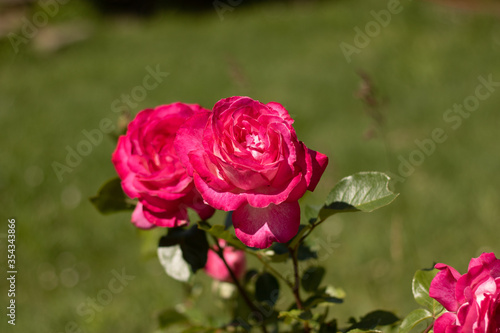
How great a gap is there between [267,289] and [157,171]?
0.30 meters

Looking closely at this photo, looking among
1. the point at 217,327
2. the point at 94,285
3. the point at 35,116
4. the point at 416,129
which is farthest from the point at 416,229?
the point at 35,116

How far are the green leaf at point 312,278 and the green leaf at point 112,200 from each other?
31 centimetres

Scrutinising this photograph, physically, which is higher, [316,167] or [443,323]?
[316,167]

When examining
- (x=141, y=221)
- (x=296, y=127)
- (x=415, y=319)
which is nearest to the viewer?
(x=415, y=319)

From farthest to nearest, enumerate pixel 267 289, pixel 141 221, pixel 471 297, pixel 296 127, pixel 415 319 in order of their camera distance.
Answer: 1. pixel 296 127
2. pixel 267 289
3. pixel 141 221
4. pixel 415 319
5. pixel 471 297

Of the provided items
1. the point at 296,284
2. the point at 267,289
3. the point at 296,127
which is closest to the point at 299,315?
the point at 296,284

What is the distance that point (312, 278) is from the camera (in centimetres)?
91

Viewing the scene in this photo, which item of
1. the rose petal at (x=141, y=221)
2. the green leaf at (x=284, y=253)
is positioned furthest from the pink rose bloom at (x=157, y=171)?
the green leaf at (x=284, y=253)

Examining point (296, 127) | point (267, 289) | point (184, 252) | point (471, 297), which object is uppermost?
point (471, 297)

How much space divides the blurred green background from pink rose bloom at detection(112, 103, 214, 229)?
1.01ft

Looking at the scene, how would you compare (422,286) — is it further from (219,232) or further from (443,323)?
(219,232)

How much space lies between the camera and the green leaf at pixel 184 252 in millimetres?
796

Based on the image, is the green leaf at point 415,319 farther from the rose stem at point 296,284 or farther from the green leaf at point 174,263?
the green leaf at point 174,263

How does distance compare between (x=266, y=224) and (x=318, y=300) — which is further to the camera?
(x=318, y=300)
